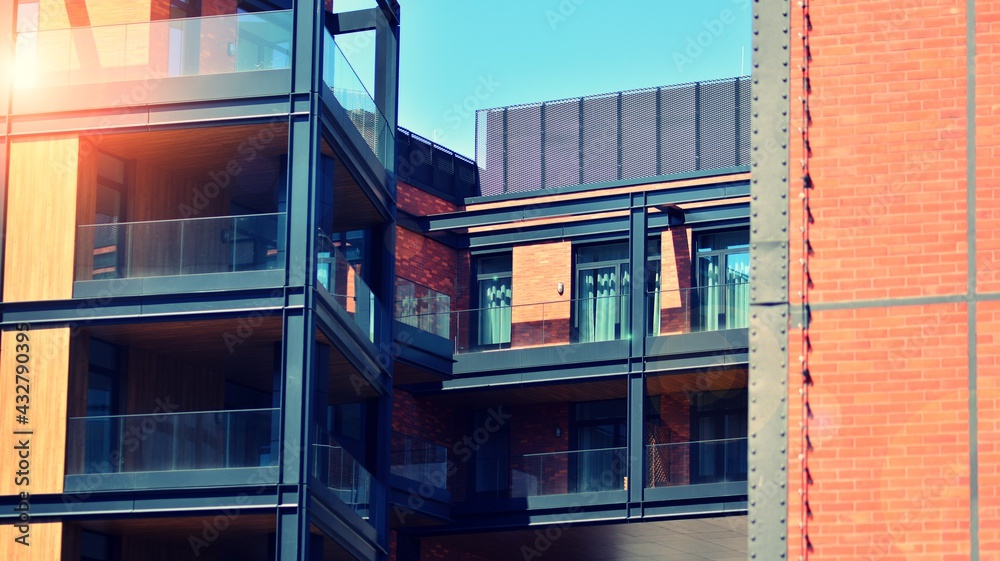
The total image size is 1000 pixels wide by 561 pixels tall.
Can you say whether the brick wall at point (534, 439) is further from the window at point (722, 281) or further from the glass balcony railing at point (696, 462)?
the window at point (722, 281)

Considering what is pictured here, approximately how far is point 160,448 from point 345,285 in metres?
4.28

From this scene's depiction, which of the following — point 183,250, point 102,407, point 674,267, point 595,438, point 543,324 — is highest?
point 674,267

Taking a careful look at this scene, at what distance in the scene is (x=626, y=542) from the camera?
32.5 meters

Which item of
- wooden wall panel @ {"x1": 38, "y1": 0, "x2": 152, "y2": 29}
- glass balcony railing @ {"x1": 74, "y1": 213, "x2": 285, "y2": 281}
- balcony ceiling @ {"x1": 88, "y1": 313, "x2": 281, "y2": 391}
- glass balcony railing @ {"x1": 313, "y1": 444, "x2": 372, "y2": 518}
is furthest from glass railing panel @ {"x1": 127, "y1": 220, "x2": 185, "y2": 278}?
wooden wall panel @ {"x1": 38, "y1": 0, "x2": 152, "y2": 29}

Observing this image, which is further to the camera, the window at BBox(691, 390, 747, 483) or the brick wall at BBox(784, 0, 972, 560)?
the window at BBox(691, 390, 747, 483)

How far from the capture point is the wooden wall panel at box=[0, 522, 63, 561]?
23.5 metres

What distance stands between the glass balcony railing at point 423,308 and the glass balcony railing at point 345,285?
3.50 metres

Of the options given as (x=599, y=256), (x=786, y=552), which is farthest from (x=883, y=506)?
(x=599, y=256)

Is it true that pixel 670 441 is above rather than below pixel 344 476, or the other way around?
above

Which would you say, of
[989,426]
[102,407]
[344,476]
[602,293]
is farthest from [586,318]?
[989,426]

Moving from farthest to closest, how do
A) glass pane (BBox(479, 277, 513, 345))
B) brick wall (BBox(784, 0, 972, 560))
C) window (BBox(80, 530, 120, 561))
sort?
1. glass pane (BBox(479, 277, 513, 345))
2. window (BBox(80, 530, 120, 561))
3. brick wall (BBox(784, 0, 972, 560))

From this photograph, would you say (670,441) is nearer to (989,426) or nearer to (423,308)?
(423,308)

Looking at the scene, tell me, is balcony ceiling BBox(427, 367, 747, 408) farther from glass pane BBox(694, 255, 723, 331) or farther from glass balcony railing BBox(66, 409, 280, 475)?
glass balcony railing BBox(66, 409, 280, 475)

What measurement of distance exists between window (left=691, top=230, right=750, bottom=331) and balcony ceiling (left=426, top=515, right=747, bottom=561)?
3.64 m
